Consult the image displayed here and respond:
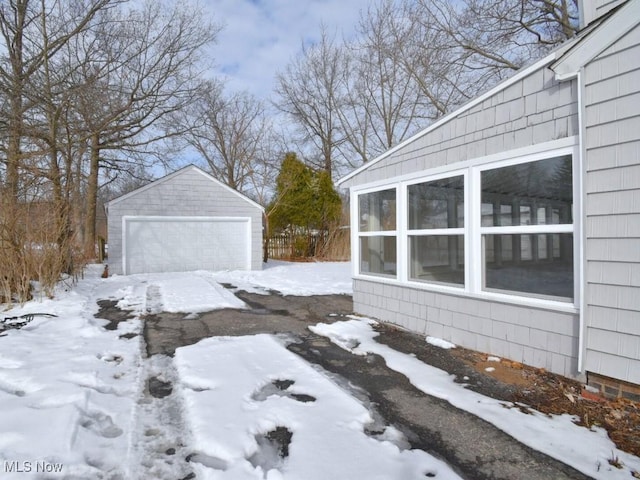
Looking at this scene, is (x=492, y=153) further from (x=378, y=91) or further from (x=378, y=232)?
(x=378, y=91)

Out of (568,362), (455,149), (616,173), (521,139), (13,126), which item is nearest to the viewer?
(616,173)

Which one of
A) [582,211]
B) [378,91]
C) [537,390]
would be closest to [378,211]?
[582,211]

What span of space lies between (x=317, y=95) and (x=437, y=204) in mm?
20149

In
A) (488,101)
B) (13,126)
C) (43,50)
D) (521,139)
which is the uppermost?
(43,50)

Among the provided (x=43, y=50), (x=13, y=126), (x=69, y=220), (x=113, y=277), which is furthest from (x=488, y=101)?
(x=43, y=50)

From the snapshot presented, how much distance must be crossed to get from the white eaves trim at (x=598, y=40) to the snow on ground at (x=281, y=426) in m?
3.46

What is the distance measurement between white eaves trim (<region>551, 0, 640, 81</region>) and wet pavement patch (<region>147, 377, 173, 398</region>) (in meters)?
4.54

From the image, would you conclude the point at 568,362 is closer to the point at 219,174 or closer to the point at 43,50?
the point at 43,50

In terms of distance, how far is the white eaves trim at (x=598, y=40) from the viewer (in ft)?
9.74

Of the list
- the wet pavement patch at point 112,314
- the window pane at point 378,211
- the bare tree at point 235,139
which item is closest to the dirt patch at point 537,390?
the window pane at point 378,211

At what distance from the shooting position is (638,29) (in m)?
2.95

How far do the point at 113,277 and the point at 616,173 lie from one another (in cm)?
1231

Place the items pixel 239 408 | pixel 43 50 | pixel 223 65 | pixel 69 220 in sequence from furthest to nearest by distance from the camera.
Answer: pixel 223 65 < pixel 43 50 < pixel 69 220 < pixel 239 408

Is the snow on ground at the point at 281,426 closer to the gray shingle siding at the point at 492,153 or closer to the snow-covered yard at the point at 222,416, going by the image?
the snow-covered yard at the point at 222,416
